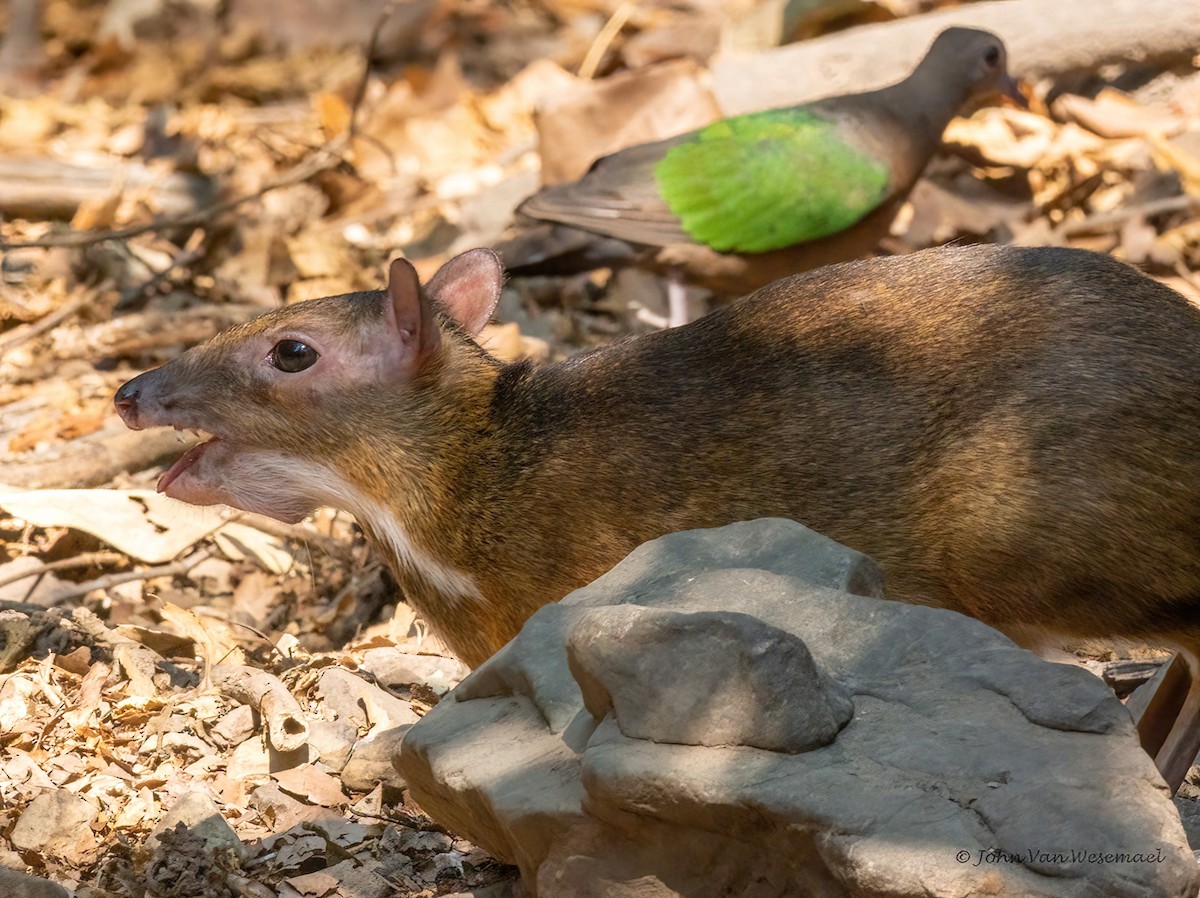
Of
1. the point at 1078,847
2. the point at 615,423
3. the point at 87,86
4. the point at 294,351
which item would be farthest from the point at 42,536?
the point at 87,86

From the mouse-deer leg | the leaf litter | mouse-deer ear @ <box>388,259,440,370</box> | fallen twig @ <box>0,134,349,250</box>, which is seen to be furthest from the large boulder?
fallen twig @ <box>0,134,349,250</box>

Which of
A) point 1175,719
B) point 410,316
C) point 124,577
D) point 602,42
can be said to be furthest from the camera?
point 602,42

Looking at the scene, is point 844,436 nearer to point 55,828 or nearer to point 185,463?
point 185,463

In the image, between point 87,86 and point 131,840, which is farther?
point 87,86

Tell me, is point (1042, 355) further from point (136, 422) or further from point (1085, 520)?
point (136, 422)

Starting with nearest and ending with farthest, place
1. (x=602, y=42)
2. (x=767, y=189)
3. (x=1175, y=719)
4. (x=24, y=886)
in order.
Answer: (x=24, y=886)
(x=1175, y=719)
(x=767, y=189)
(x=602, y=42)

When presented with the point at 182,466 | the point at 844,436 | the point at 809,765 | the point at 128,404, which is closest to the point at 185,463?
the point at 182,466

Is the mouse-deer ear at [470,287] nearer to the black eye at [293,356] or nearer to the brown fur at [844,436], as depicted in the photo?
the brown fur at [844,436]
